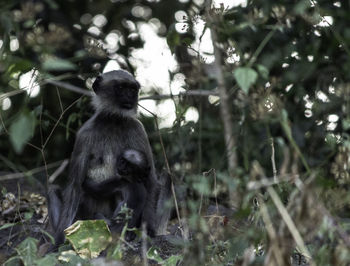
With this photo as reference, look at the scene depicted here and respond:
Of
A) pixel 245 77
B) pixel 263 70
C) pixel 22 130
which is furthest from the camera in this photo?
pixel 263 70

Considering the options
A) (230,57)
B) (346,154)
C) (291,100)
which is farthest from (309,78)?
(346,154)

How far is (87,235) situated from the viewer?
12.8ft

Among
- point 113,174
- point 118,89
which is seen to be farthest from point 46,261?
point 118,89

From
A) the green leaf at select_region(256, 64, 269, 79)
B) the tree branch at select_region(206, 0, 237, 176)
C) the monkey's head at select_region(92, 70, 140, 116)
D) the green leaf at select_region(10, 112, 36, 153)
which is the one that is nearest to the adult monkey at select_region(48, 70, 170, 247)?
the monkey's head at select_region(92, 70, 140, 116)

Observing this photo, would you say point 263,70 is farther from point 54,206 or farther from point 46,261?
point 54,206

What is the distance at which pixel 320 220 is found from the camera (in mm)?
2340

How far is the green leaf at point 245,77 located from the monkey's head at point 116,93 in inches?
111

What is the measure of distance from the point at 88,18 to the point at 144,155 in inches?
143

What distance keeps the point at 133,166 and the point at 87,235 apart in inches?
49.5

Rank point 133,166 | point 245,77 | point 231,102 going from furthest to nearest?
1. point 231,102
2. point 133,166
3. point 245,77

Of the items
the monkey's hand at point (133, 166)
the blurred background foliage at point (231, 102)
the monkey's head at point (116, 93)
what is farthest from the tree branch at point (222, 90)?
the monkey's head at point (116, 93)

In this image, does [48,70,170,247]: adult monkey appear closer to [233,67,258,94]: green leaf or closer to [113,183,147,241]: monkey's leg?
[113,183,147,241]: monkey's leg

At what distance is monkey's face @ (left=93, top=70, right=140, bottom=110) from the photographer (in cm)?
550

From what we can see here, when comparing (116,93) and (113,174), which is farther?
(116,93)
